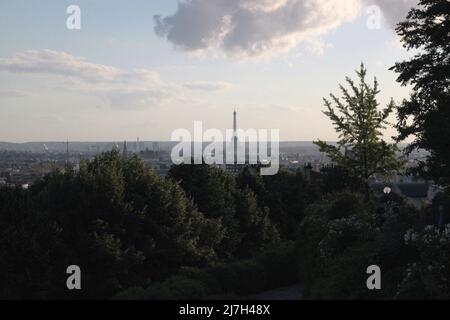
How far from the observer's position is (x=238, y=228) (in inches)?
1563

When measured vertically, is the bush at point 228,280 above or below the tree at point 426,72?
below

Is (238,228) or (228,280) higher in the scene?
(228,280)

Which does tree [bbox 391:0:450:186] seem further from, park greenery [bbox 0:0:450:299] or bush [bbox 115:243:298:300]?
bush [bbox 115:243:298:300]

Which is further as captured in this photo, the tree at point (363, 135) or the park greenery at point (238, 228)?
the tree at point (363, 135)

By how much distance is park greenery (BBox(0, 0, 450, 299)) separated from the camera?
12.8 meters

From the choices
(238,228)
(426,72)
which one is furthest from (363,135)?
(238,228)

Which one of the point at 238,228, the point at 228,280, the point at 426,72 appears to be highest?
the point at 426,72

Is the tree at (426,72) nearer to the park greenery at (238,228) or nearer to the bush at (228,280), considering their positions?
the park greenery at (238,228)

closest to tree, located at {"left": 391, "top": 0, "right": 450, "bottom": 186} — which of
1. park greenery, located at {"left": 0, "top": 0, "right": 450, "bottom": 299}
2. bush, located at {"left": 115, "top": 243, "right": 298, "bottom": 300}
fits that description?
park greenery, located at {"left": 0, "top": 0, "right": 450, "bottom": 299}

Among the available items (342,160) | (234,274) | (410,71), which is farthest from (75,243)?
(410,71)

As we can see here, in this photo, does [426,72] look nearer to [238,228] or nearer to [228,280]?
[228,280]

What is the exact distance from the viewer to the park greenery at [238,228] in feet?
41.9

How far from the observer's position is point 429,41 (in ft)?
58.4

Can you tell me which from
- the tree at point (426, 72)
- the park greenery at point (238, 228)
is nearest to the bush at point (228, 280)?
the park greenery at point (238, 228)
